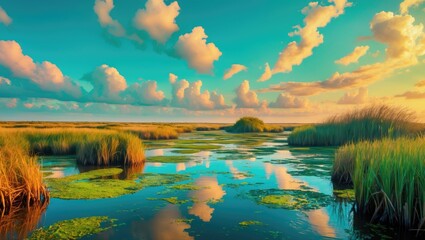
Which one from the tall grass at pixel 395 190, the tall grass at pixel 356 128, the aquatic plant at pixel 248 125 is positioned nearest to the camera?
the tall grass at pixel 395 190

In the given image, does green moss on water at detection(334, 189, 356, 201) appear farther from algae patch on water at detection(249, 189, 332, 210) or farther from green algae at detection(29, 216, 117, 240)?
green algae at detection(29, 216, 117, 240)

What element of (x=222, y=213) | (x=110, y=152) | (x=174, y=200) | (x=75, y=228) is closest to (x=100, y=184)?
(x=174, y=200)

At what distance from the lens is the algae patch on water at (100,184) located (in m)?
9.44

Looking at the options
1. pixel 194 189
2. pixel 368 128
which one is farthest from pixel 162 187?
pixel 368 128

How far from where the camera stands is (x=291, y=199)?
28.6ft

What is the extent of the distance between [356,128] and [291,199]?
17.1 metres

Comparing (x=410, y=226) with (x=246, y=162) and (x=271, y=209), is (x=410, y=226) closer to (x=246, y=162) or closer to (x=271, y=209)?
(x=271, y=209)

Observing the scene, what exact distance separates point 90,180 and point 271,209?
7.17 metres

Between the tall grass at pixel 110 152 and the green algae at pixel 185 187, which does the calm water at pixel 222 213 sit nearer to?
the green algae at pixel 185 187

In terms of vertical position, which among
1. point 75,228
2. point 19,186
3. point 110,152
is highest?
point 110,152

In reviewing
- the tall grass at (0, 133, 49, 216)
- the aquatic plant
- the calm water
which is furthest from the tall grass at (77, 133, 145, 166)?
the aquatic plant

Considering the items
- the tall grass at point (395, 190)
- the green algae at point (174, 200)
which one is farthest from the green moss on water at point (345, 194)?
the green algae at point (174, 200)

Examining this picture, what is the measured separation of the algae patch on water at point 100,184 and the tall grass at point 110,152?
2315mm

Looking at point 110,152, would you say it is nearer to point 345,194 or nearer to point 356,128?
point 345,194
